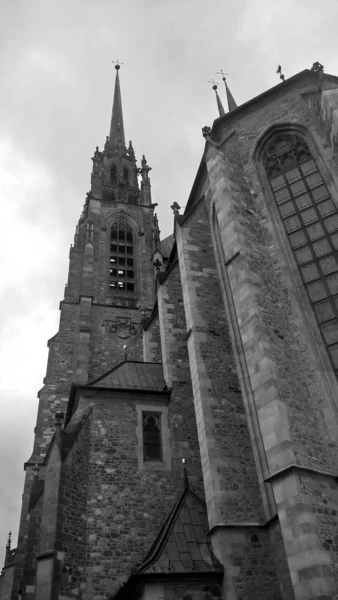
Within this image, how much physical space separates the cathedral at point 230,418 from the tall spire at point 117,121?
989 inches

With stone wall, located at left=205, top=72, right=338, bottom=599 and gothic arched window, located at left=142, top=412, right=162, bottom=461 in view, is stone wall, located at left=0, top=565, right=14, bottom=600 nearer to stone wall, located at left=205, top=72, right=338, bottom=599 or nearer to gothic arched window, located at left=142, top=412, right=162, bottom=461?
gothic arched window, located at left=142, top=412, right=162, bottom=461

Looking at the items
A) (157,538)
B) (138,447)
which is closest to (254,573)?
(157,538)

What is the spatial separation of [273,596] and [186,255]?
8.76m

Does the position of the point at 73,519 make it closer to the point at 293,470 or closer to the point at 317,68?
Answer: the point at 293,470

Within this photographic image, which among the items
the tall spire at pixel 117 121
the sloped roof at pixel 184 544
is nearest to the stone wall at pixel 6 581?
the sloped roof at pixel 184 544

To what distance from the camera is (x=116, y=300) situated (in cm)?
2708

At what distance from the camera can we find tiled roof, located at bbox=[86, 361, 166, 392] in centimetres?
1506

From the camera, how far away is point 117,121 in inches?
1779

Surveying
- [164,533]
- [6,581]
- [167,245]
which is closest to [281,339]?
[164,533]

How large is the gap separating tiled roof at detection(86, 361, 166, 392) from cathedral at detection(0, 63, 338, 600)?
2.7 inches

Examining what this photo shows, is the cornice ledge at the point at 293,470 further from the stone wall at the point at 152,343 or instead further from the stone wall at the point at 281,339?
the stone wall at the point at 152,343

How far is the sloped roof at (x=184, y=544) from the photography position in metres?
10.2

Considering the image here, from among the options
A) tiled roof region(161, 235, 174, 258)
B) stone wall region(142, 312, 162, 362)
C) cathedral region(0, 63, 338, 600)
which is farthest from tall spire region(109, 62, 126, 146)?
cathedral region(0, 63, 338, 600)

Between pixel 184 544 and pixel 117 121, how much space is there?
40.3 m
